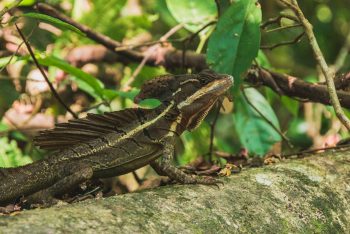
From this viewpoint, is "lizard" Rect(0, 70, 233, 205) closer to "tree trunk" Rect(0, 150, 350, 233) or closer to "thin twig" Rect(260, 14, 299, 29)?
"tree trunk" Rect(0, 150, 350, 233)

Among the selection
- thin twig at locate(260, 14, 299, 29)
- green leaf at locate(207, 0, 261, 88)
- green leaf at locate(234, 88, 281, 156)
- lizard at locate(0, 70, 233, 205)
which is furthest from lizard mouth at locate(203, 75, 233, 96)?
green leaf at locate(234, 88, 281, 156)

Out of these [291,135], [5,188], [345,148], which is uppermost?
[5,188]

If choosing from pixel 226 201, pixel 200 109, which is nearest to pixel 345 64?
pixel 200 109

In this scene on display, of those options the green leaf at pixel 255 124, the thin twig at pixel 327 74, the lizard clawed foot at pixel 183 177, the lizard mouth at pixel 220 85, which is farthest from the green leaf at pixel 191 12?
the lizard clawed foot at pixel 183 177

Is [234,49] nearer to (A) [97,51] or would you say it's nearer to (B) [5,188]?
(B) [5,188]

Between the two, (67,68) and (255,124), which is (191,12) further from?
(67,68)

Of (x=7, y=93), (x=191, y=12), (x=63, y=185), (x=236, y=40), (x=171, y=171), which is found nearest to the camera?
(x=63, y=185)

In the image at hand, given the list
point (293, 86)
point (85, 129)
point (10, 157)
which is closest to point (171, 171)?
point (85, 129)
